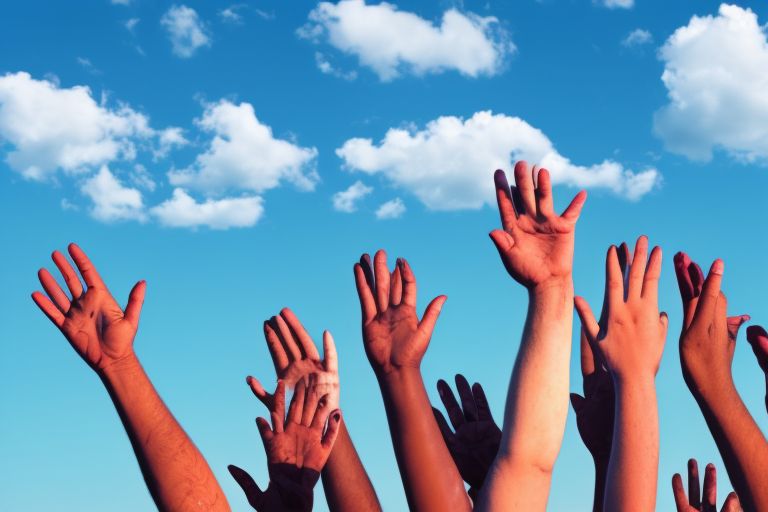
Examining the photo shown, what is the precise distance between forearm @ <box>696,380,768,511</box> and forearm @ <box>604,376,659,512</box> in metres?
0.36

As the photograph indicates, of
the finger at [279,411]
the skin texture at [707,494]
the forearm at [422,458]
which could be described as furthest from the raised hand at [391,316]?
the skin texture at [707,494]

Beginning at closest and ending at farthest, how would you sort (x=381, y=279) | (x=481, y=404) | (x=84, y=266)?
(x=84, y=266) < (x=381, y=279) < (x=481, y=404)

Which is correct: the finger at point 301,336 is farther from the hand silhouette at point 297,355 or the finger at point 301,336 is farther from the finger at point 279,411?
the finger at point 279,411

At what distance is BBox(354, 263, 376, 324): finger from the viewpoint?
522 cm

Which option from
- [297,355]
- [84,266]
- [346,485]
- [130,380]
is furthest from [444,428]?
[84,266]

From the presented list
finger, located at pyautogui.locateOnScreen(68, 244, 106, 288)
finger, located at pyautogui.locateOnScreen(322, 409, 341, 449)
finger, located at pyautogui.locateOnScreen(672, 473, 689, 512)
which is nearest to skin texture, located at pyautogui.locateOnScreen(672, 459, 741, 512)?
finger, located at pyautogui.locateOnScreen(672, 473, 689, 512)

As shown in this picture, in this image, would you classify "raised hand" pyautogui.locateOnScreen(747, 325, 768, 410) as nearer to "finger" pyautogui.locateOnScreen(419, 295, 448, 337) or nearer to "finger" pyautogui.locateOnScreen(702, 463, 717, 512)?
"finger" pyautogui.locateOnScreen(702, 463, 717, 512)

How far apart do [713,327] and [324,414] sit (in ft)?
6.96

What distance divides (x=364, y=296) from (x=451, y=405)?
1.38 metres

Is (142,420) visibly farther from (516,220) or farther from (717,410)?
(717,410)

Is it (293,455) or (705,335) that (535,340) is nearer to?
(705,335)

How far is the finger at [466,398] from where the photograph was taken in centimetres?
625

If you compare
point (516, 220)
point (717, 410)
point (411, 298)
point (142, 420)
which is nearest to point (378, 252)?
point (411, 298)

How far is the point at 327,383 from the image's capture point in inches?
216
